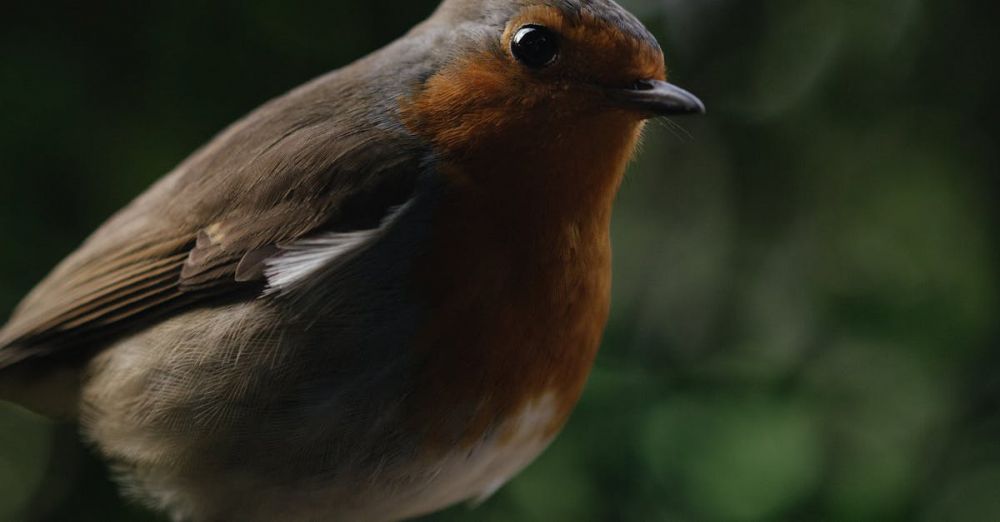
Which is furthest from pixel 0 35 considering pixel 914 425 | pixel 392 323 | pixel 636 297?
pixel 914 425

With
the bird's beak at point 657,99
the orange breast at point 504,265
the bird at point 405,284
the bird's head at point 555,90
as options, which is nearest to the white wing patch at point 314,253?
the bird at point 405,284

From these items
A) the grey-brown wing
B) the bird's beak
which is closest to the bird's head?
the bird's beak

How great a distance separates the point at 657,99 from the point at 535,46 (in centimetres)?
29

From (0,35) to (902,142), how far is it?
318cm

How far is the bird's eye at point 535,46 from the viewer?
2248 millimetres

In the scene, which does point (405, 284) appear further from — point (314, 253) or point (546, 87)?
point (546, 87)

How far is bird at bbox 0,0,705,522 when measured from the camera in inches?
87.6

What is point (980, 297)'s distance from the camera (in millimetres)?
3672

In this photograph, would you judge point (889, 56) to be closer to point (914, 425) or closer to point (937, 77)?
point (937, 77)

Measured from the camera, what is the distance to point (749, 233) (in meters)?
4.12

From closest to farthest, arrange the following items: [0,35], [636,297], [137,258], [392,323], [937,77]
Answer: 1. [392,323]
2. [137,258]
3. [0,35]
4. [937,77]
5. [636,297]

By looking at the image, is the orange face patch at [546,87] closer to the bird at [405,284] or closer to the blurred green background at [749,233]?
the bird at [405,284]

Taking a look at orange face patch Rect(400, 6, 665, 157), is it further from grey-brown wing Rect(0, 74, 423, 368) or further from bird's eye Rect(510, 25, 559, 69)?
grey-brown wing Rect(0, 74, 423, 368)

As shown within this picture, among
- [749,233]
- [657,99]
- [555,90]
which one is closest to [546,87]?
[555,90]
